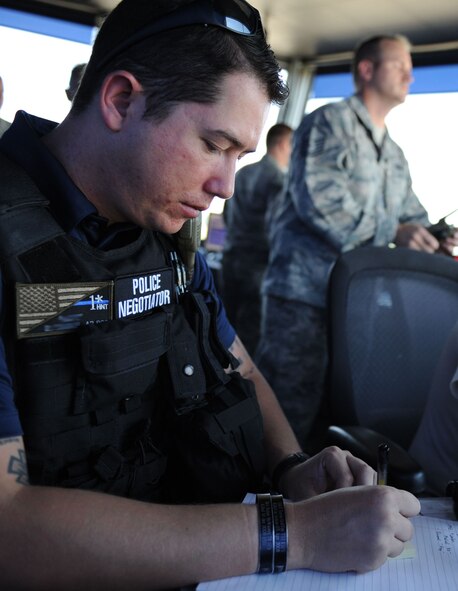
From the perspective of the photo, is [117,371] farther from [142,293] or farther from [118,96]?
[118,96]

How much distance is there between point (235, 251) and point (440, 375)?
2.48m

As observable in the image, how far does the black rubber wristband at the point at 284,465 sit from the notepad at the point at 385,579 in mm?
256

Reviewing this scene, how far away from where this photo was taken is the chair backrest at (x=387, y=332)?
4.40 ft

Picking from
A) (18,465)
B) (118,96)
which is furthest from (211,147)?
(18,465)

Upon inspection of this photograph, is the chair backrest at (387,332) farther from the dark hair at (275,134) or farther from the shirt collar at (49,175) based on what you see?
the dark hair at (275,134)

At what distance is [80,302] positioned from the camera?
77cm

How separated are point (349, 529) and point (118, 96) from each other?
0.61m

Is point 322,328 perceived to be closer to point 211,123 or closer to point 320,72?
point 211,123

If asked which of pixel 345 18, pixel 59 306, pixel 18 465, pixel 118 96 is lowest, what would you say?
pixel 18 465

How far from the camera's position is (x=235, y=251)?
12.0ft

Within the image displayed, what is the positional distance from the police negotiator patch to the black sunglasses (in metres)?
0.30

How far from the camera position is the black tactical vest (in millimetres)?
727

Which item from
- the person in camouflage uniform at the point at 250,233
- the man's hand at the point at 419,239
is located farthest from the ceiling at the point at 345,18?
the man's hand at the point at 419,239

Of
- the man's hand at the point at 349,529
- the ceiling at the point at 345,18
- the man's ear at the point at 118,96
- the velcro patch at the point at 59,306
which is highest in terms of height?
the ceiling at the point at 345,18
